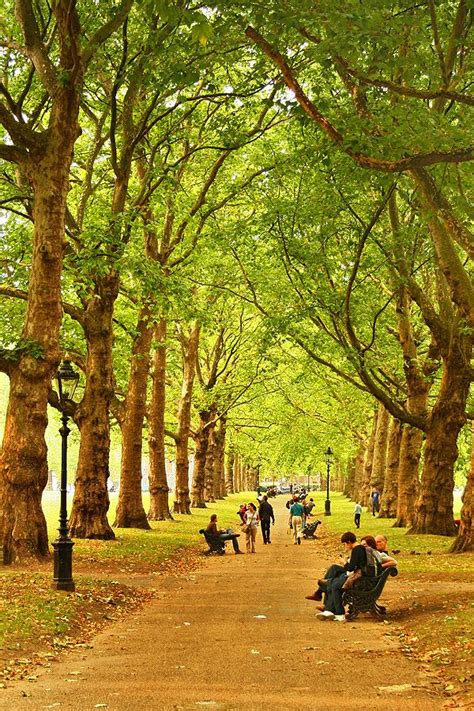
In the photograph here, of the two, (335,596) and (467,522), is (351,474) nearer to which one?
(467,522)

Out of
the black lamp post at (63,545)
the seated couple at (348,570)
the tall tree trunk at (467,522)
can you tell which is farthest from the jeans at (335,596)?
the tall tree trunk at (467,522)

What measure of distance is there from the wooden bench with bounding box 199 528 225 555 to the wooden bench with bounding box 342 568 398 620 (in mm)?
12998

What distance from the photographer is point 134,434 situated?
3134 cm

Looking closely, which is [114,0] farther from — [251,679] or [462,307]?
[251,679]

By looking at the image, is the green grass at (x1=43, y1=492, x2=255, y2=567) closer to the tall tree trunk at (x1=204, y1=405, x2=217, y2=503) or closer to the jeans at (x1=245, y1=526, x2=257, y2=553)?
the jeans at (x1=245, y1=526, x2=257, y2=553)

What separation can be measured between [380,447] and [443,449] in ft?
64.4

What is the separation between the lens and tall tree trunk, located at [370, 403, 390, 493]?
47.1 m

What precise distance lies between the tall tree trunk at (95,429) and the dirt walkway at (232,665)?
900cm

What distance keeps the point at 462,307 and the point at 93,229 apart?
8278mm

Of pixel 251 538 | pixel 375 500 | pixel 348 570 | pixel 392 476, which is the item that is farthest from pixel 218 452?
pixel 348 570

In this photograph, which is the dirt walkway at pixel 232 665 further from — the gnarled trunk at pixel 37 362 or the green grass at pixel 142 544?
the green grass at pixel 142 544

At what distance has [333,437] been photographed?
206 ft

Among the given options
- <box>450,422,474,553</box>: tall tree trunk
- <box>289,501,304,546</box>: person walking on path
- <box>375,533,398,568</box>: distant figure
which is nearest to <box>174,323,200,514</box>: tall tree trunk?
<box>289,501,304,546</box>: person walking on path

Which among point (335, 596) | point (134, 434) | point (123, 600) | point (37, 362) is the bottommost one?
point (123, 600)
